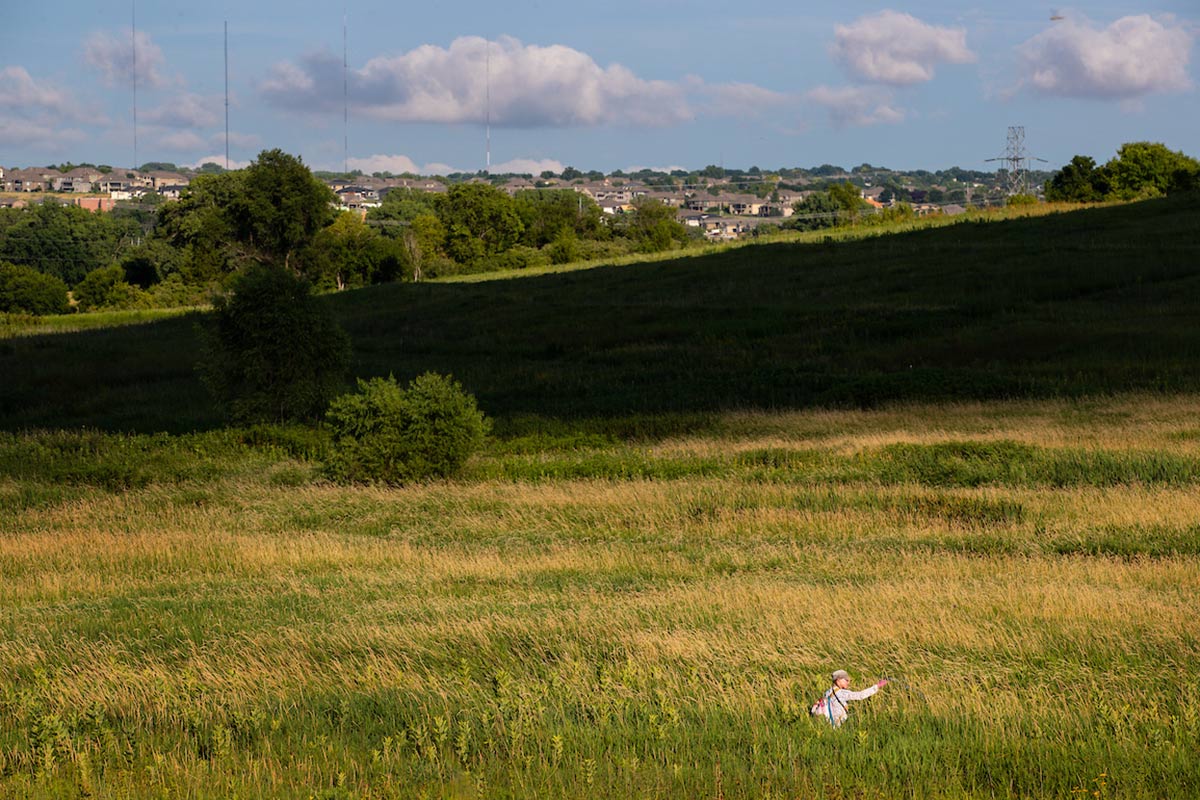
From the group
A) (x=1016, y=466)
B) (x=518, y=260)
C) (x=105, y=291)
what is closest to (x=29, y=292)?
(x=105, y=291)

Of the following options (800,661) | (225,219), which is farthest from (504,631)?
(225,219)

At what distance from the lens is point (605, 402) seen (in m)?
31.4

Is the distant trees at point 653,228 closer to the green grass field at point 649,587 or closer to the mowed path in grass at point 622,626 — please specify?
the green grass field at point 649,587

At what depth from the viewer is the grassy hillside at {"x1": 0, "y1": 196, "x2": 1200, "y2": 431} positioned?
32.0 m

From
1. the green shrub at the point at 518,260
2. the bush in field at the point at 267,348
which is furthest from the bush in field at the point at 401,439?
the green shrub at the point at 518,260

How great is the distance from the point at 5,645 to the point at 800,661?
Answer: 6.82 m

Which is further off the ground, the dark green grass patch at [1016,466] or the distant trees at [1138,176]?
the distant trees at [1138,176]

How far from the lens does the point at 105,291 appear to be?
10956cm

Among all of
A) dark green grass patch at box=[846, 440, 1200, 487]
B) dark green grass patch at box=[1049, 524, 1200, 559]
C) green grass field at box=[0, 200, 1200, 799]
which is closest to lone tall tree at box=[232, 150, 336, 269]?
green grass field at box=[0, 200, 1200, 799]

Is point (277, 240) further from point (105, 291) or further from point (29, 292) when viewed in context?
point (29, 292)

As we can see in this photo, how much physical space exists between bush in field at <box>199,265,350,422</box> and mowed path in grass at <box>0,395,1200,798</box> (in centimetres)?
584

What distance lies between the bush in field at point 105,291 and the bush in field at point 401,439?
3317 inches

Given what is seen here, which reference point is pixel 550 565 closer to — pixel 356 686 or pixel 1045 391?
pixel 356 686

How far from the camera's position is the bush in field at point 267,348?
2870cm
